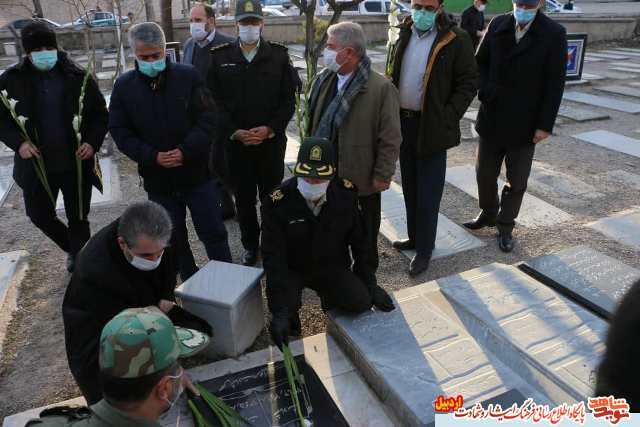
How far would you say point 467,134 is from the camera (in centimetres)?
725

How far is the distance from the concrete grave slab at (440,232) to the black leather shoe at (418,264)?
23 cm

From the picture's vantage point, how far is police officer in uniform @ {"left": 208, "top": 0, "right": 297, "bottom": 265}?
3.54 meters

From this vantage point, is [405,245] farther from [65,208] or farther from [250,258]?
[65,208]

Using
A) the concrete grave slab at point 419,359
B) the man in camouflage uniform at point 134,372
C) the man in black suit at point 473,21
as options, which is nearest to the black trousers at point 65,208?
the concrete grave slab at point 419,359

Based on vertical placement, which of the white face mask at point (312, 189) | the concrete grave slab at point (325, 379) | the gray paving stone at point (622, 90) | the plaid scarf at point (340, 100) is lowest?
the concrete grave slab at point (325, 379)

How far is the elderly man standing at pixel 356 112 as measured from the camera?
2971mm

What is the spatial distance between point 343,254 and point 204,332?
911mm

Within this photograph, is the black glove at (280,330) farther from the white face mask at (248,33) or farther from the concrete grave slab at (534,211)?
the concrete grave slab at (534,211)

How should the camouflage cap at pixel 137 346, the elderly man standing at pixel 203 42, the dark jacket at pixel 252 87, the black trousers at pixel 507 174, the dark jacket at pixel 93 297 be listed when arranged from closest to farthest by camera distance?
the camouflage cap at pixel 137 346, the dark jacket at pixel 93 297, the dark jacket at pixel 252 87, the black trousers at pixel 507 174, the elderly man standing at pixel 203 42

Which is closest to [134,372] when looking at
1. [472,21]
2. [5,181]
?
[5,181]

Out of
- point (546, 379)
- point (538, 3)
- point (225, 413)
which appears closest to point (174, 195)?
point (225, 413)

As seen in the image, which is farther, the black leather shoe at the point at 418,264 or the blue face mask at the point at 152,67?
the black leather shoe at the point at 418,264

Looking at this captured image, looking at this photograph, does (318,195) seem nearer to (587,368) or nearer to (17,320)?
(587,368)

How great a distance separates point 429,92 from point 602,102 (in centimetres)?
706
